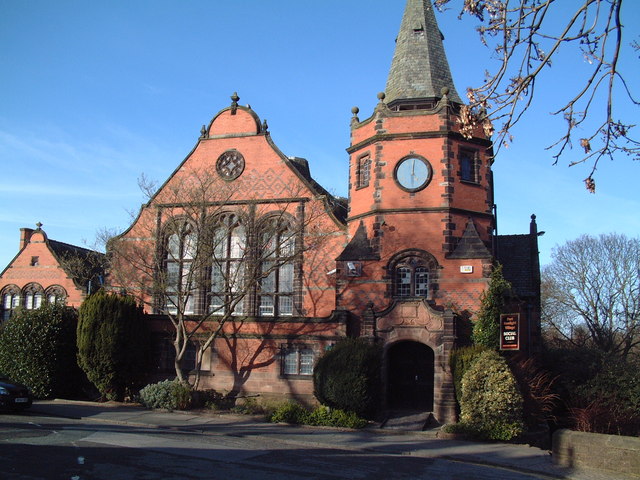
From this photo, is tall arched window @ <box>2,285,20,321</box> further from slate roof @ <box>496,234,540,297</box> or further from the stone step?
slate roof @ <box>496,234,540,297</box>

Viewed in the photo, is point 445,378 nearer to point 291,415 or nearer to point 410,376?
point 410,376

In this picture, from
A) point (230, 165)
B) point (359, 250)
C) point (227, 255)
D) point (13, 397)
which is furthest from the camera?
point (230, 165)

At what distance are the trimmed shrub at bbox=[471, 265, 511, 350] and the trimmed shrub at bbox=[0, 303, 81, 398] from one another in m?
15.7

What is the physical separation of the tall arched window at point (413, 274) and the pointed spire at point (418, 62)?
6445 millimetres

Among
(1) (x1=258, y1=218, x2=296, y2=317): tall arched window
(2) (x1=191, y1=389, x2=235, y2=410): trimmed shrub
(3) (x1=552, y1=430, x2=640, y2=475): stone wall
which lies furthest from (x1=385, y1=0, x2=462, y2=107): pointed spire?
(3) (x1=552, y1=430, x2=640, y2=475): stone wall

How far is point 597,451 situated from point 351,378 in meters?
7.71

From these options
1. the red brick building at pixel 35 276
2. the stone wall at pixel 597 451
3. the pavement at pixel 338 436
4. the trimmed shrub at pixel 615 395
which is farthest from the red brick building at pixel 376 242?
the red brick building at pixel 35 276

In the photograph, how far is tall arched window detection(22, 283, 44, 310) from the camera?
32.8m

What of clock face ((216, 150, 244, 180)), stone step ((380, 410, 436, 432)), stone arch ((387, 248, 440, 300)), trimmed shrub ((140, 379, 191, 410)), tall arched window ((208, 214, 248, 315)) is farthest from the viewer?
clock face ((216, 150, 244, 180))

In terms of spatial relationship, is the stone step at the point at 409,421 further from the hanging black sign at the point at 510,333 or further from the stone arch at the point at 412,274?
the stone arch at the point at 412,274

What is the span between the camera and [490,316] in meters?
19.6

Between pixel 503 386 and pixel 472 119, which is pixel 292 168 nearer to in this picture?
pixel 503 386

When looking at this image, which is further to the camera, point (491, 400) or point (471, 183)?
point (471, 183)

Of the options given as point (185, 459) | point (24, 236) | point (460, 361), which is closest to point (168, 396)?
point (185, 459)
